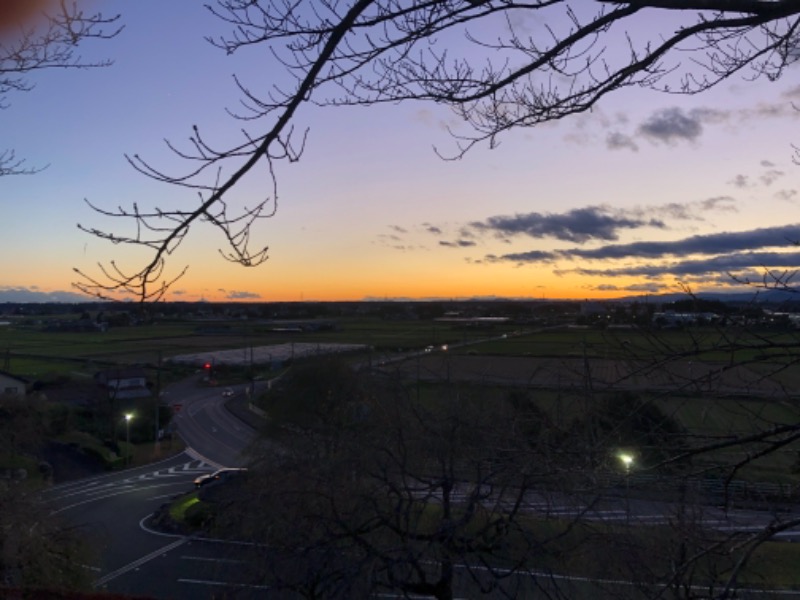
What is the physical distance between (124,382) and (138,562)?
21.5 meters

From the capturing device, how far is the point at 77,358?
3453 cm

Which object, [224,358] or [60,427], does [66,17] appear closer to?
[60,427]

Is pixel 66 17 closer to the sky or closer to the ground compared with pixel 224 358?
closer to the sky

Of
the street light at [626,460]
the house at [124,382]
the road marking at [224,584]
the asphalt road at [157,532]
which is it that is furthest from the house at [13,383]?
the street light at [626,460]

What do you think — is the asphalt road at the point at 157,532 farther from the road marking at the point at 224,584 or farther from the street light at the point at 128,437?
the street light at the point at 128,437

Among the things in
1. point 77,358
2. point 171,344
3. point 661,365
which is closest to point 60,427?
point 77,358

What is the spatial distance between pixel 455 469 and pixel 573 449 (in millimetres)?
4500

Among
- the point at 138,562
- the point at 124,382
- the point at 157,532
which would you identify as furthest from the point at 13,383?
the point at 138,562

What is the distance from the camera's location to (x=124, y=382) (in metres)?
32.4

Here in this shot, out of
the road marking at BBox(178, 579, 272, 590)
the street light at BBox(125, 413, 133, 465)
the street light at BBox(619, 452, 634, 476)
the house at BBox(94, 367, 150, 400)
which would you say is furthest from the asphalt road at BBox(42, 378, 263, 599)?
the street light at BBox(619, 452, 634, 476)

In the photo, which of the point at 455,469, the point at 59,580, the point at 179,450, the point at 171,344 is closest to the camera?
the point at 455,469

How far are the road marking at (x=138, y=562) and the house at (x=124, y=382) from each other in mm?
17771

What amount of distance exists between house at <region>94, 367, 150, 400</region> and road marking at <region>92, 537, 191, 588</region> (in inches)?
700

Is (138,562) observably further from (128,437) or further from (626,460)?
(128,437)
